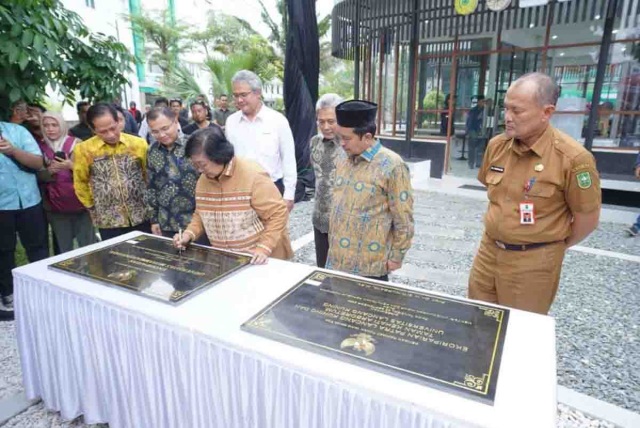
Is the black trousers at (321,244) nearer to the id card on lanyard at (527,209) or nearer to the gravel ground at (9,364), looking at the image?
the id card on lanyard at (527,209)

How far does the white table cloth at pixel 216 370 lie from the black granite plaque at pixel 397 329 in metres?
0.04

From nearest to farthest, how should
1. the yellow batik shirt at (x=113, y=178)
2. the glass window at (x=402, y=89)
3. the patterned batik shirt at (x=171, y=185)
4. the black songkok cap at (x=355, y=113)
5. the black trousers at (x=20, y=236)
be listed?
the black songkok cap at (x=355, y=113)
the patterned batik shirt at (x=171, y=185)
the yellow batik shirt at (x=113, y=178)
the black trousers at (x=20, y=236)
the glass window at (x=402, y=89)

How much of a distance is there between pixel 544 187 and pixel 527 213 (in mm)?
128

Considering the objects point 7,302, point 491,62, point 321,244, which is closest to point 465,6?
point 491,62

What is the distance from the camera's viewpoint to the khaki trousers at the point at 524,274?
5.69 ft

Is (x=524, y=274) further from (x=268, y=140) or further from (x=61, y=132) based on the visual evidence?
(x=61, y=132)

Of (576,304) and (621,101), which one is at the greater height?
(621,101)

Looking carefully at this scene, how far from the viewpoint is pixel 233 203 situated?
1.93 m

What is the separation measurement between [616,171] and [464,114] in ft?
10.3

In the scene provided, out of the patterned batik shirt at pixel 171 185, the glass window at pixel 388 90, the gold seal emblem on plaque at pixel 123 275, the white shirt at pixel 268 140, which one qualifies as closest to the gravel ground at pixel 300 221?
the white shirt at pixel 268 140

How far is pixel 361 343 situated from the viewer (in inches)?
47.0

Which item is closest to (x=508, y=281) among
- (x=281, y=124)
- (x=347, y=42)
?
(x=281, y=124)

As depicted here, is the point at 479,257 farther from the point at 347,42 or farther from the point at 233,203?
the point at 347,42

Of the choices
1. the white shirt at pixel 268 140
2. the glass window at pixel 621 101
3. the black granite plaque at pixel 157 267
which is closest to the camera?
the black granite plaque at pixel 157 267
